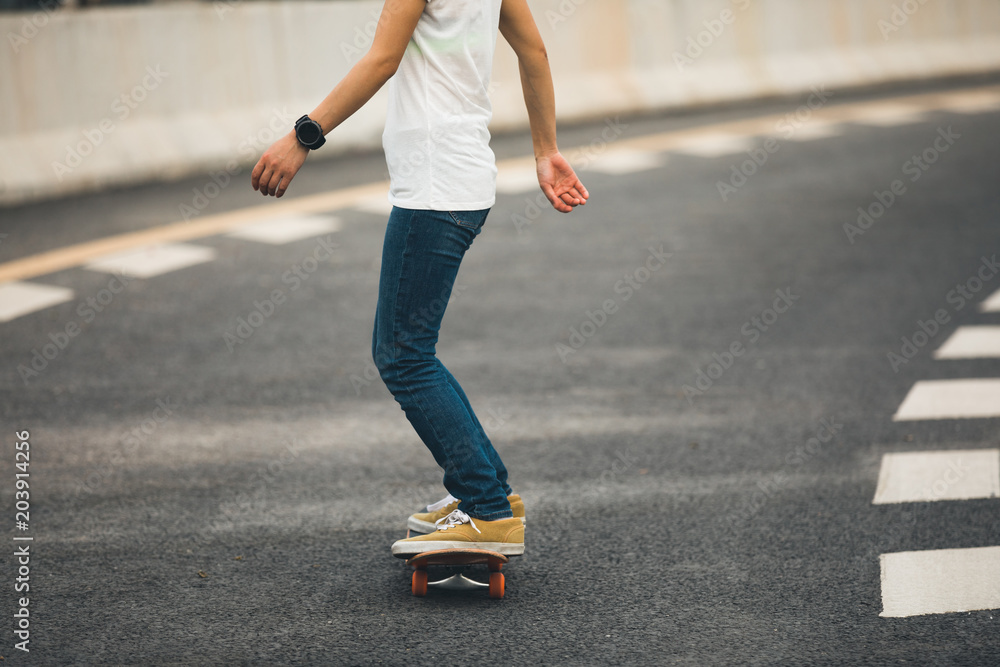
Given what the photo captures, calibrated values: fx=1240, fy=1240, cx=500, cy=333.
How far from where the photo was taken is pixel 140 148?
35.4 ft

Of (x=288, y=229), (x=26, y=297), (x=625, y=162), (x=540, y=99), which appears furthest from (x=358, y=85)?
(x=625, y=162)

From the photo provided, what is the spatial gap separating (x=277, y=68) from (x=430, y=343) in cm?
877

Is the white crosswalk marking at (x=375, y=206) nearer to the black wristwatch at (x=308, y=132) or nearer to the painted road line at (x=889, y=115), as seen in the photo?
the black wristwatch at (x=308, y=132)

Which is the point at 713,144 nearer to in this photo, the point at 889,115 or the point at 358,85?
the point at 889,115

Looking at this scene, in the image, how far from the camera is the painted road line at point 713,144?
40.4 feet

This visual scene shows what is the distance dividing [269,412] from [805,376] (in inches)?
106

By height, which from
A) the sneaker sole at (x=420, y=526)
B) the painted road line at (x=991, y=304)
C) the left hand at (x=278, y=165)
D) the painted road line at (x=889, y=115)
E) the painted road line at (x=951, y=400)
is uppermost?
the left hand at (x=278, y=165)

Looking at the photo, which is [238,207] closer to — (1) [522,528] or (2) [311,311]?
(2) [311,311]

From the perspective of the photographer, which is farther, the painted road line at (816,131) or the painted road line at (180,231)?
the painted road line at (816,131)

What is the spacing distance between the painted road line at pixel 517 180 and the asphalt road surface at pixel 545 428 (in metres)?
0.10

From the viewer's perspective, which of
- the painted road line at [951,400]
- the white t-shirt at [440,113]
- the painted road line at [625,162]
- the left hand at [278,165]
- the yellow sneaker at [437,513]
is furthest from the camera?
the painted road line at [625,162]

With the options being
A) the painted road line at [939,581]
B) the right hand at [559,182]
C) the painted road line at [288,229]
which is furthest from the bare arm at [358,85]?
the painted road line at [288,229]

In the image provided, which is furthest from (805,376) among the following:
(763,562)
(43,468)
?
(43,468)

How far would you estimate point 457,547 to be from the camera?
3824 millimetres
